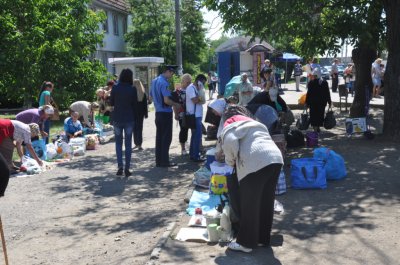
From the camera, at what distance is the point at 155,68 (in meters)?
24.5

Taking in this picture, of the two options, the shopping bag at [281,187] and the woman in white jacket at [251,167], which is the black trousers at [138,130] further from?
the woman in white jacket at [251,167]

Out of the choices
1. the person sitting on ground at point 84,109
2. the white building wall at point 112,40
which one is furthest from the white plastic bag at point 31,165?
the white building wall at point 112,40

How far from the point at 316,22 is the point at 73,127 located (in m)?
6.46

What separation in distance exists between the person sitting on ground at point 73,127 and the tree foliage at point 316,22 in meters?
4.31

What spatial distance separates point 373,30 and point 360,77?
7.72ft

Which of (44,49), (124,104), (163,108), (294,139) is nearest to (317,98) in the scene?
(294,139)

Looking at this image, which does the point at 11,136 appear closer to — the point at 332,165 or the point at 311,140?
the point at 332,165

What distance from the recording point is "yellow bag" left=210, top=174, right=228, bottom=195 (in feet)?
23.9

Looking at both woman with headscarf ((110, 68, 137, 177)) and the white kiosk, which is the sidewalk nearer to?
woman with headscarf ((110, 68, 137, 177))

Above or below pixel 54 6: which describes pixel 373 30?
below

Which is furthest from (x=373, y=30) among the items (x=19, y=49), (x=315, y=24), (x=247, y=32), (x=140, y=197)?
(x=19, y=49)

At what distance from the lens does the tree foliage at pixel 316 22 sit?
10.4m

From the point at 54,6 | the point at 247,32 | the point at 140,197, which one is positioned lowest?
the point at 140,197

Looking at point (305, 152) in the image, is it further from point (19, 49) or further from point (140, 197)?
point (19, 49)
